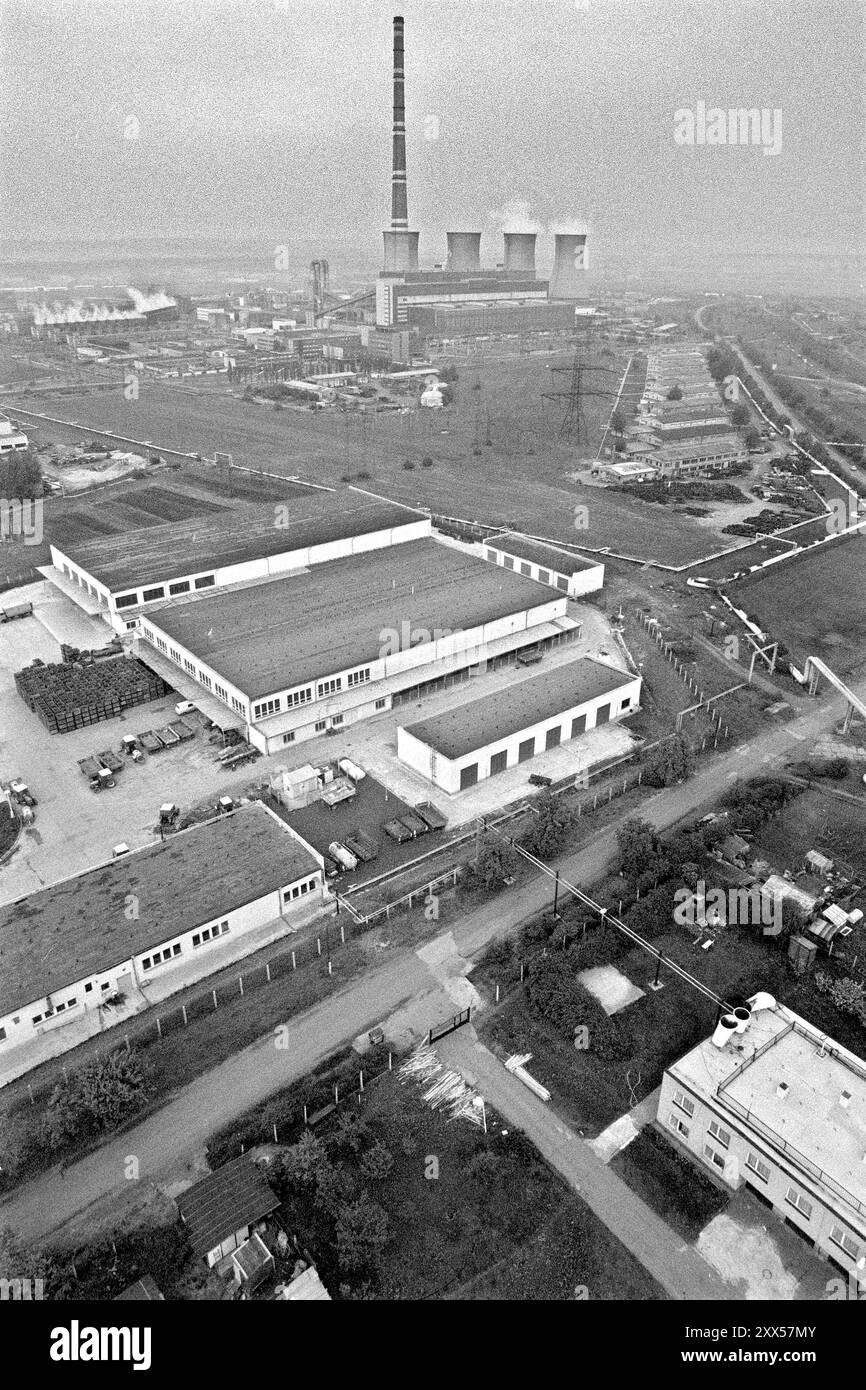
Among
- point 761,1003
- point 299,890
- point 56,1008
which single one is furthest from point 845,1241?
point 56,1008

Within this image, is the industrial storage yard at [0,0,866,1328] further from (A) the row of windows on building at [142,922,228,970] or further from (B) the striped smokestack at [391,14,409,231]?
(B) the striped smokestack at [391,14,409,231]

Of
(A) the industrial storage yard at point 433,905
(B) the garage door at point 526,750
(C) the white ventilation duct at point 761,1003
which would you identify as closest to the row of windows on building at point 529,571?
(A) the industrial storage yard at point 433,905

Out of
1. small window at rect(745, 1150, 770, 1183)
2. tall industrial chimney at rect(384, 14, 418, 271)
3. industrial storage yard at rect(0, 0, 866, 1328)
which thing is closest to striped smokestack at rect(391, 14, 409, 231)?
tall industrial chimney at rect(384, 14, 418, 271)

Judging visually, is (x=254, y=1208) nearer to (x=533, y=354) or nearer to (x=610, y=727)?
(x=610, y=727)

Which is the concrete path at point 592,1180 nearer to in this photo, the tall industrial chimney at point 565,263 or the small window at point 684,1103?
the small window at point 684,1103

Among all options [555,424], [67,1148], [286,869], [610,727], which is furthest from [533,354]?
[67,1148]
